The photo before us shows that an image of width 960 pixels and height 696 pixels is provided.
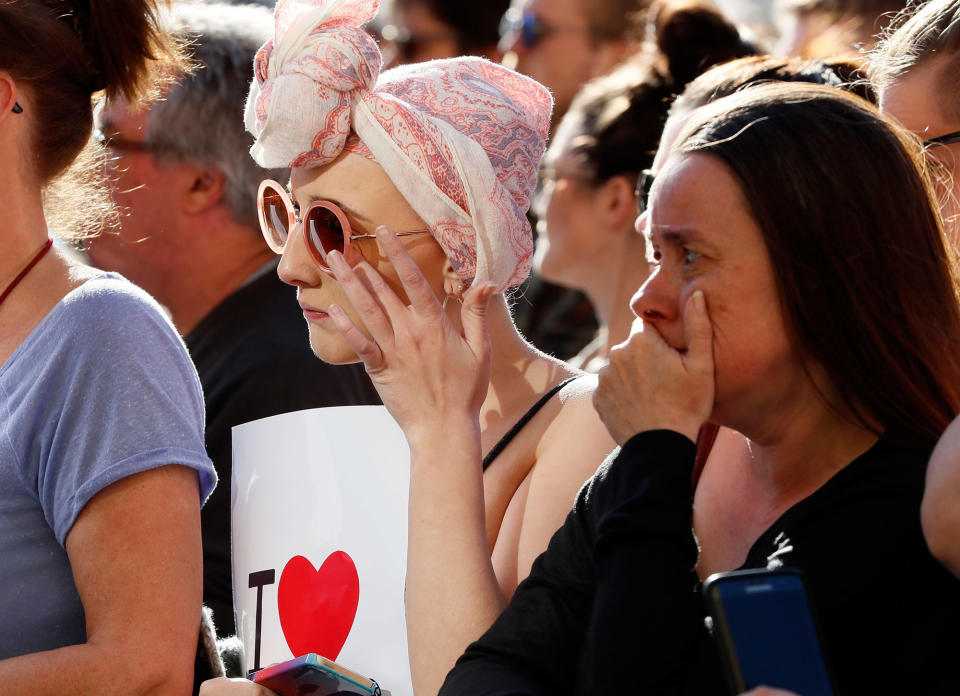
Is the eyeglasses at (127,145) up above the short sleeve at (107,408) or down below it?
above

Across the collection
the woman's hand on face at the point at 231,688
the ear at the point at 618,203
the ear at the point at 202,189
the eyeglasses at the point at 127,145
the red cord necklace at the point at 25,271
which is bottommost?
the woman's hand on face at the point at 231,688

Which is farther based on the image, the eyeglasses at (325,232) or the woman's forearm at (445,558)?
the eyeglasses at (325,232)

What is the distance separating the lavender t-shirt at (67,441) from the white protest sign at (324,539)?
0.28 m

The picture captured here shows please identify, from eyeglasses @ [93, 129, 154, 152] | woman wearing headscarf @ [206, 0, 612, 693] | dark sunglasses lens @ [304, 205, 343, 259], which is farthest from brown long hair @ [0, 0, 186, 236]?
eyeglasses @ [93, 129, 154, 152]

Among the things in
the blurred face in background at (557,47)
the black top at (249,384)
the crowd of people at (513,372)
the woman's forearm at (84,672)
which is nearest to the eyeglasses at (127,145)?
the black top at (249,384)

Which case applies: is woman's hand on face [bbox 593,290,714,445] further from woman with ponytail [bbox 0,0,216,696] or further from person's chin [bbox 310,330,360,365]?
woman with ponytail [bbox 0,0,216,696]

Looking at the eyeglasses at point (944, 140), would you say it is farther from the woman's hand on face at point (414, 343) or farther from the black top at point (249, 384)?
the black top at point (249, 384)

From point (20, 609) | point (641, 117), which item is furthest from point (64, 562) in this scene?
point (641, 117)

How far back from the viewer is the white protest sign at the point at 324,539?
7.28ft

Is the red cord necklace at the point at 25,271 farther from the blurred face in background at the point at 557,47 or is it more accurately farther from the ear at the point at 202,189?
the blurred face in background at the point at 557,47

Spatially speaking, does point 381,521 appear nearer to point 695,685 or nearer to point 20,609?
point 20,609

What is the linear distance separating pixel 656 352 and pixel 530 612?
447 mm

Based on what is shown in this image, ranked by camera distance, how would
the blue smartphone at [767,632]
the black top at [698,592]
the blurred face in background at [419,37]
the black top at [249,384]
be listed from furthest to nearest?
the blurred face in background at [419,37] → the black top at [249,384] → the black top at [698,592] → the blue smartphone at [767,632]

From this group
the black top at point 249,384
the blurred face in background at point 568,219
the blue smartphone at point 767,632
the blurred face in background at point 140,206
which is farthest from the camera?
the blurred face in background at point 568,219
